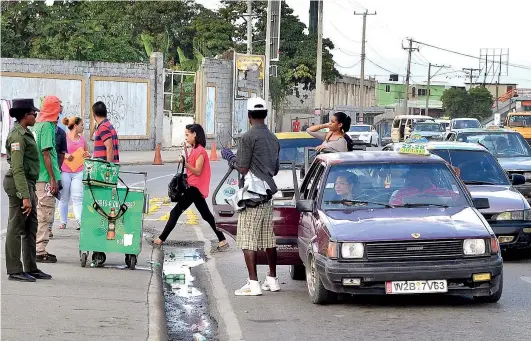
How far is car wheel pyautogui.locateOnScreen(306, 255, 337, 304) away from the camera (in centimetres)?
1027

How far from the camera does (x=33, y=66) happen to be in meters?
42.0

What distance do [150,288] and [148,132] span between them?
36.2m

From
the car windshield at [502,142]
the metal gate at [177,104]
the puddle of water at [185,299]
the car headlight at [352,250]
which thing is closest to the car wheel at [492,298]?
the car headlight at [352,250]

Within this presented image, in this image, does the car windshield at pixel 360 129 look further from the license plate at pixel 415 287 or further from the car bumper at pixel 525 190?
the license plate at pixel 415 287

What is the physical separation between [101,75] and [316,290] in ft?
117

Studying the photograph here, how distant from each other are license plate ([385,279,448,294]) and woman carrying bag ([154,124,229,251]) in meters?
5.76

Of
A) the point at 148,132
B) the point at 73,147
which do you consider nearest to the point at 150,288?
the point at 73,147

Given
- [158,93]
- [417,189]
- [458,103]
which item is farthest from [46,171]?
[458,103]

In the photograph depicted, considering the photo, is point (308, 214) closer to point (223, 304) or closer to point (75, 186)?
point (223, 304)

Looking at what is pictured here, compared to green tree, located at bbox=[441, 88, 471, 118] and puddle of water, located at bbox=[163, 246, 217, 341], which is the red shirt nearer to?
puddle of water, located at bbox=[163, 246, 217, 341]

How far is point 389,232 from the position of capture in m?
9.84

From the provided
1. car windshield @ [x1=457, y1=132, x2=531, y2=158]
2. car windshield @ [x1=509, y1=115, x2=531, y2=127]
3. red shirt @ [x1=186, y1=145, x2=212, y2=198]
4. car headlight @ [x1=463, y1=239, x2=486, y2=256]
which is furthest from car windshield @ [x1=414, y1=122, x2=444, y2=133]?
car headlight @ [x1=463, y1=239, x2=486, y2=256]

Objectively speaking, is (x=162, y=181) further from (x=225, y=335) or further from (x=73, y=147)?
(x=225, y=335)

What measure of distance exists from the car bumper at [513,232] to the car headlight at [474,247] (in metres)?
3.77
